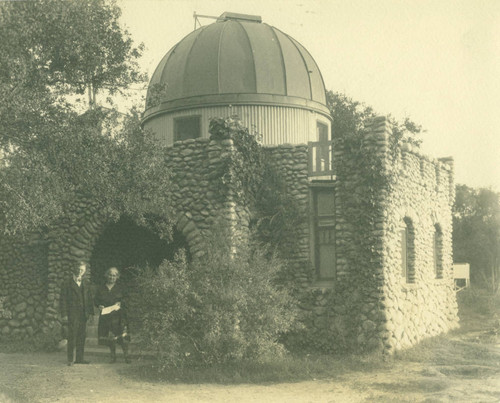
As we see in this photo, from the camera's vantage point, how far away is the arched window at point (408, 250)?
15055 millimetres

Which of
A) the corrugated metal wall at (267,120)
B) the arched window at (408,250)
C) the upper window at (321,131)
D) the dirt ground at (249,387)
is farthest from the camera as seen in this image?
the upper window at (321,131)

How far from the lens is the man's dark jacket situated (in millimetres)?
11070

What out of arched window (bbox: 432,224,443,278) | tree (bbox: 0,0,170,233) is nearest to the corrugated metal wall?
arched window (bbox: 432,224,443,278)

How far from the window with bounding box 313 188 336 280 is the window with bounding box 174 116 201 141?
472 cm

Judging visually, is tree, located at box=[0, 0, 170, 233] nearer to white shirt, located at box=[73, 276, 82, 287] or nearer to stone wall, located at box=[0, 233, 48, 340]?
white shirt, located at box=[73, 276, 82, 287]

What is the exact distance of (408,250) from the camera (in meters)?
15.2

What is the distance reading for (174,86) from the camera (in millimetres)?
17969

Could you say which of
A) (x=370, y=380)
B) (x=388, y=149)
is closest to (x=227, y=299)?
(x=370, y=380)

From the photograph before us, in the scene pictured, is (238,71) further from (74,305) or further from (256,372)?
(256,372)

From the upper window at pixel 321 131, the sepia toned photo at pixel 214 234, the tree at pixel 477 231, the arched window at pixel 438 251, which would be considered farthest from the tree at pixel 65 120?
the tree at pixel 477 231

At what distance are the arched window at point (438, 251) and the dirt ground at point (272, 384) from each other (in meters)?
5.11

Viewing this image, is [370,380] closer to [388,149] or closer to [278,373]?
[278,373]

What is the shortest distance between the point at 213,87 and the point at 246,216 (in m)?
5.13

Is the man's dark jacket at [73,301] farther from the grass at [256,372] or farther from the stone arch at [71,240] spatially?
the stone arch at [71,240]
